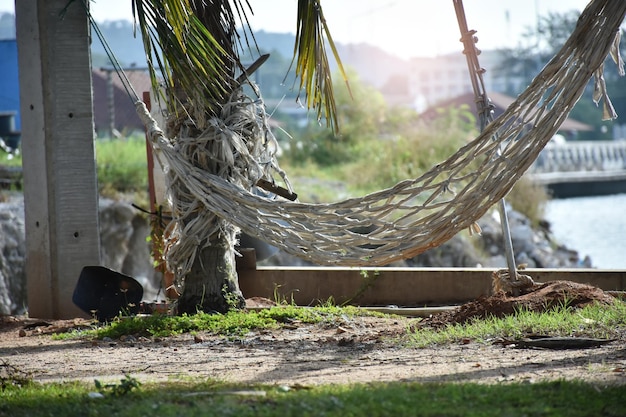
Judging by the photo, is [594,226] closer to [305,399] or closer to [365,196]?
[365,196]

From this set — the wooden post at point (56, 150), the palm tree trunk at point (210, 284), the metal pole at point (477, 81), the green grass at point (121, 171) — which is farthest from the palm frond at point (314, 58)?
the green grass at point (121, 171)

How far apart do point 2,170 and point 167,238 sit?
612cm

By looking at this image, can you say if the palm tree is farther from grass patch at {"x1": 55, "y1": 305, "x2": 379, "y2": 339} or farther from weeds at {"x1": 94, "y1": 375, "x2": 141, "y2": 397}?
weeds at {"x1": 94, "y1": 375, "x2": 141, "y2": 397}

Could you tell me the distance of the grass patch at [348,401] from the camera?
246 centimetres

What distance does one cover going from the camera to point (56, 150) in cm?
540

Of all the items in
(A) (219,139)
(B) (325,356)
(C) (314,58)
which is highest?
(C) (314,58)

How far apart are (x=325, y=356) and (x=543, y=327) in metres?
0.92

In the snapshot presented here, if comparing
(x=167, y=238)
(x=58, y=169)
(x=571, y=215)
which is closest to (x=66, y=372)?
(x=167, y=238)

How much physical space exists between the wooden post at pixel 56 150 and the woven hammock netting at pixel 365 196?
2.09ft

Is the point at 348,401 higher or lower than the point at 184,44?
lower

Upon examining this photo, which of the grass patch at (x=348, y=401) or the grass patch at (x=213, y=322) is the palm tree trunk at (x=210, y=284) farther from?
the grass patch at (x=348, y=401)

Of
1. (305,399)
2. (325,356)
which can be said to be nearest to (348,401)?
(305,399)

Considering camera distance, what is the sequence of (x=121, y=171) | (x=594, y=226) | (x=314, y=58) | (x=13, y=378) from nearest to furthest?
(x=13, y=378) < (x=314, y=58) < (x=121, y=171) < (x=594, y=226)

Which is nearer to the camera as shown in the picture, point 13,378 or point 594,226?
point 13,378
